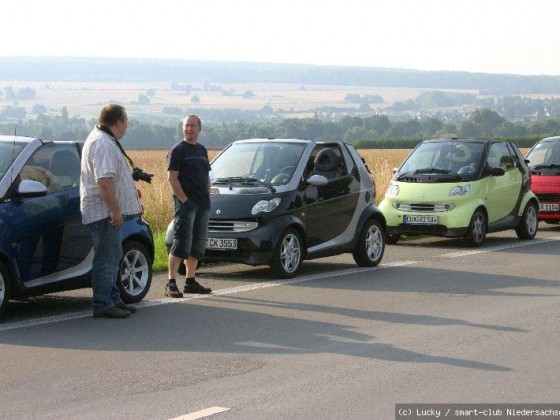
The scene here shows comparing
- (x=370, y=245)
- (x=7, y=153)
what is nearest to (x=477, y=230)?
(x=370, y=245)

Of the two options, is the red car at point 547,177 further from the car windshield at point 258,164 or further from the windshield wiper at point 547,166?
the car windshield at point 258,164

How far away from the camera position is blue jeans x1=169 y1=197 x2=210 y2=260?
12.5 meters

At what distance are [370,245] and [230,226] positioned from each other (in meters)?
2.40

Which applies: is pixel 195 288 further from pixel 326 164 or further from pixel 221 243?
pixel 326 164

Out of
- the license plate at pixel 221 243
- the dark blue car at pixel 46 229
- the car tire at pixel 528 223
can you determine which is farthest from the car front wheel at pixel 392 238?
the dark blue car at pixel 46 229

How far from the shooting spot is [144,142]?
6700 cm

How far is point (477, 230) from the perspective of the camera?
19.2m

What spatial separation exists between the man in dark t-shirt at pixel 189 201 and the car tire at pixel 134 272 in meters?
0.38

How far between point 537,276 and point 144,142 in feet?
176

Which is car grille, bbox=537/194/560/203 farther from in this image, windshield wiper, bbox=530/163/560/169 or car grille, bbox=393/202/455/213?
car grille, bbox=393/202/455/213

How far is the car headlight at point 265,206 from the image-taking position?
1420cm

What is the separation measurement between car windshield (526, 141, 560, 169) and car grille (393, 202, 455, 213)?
198 inches

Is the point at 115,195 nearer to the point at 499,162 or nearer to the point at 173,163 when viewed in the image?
the point at 173,163

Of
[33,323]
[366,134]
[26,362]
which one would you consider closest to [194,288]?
[33,323]
